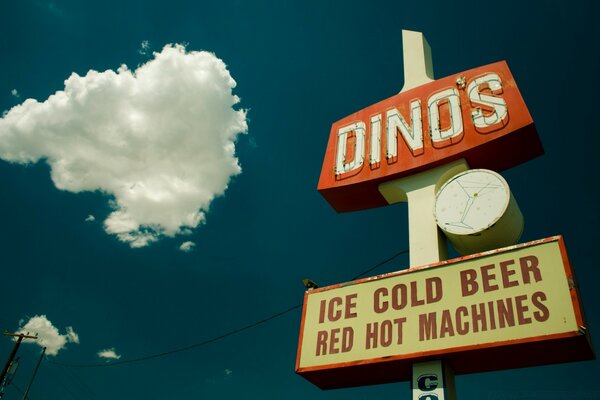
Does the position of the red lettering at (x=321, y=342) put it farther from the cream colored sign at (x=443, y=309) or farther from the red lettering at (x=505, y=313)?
the red lettering at (x=505, y=313)

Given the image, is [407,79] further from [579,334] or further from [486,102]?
[579,334]

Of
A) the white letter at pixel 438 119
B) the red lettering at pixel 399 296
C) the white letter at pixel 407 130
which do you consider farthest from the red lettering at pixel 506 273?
the white letter at pixel 407 130

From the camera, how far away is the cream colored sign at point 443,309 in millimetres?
7047

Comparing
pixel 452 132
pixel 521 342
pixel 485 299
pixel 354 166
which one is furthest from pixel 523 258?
→ pixel 354 166

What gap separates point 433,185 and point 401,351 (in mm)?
4086

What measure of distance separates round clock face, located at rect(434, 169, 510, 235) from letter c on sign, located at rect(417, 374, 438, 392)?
2720 mm

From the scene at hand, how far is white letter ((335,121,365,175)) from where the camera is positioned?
1191 cm

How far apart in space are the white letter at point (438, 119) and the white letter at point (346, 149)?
185 centimetres

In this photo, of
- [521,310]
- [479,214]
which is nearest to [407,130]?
[479,214]

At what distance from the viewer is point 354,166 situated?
38.8 feet

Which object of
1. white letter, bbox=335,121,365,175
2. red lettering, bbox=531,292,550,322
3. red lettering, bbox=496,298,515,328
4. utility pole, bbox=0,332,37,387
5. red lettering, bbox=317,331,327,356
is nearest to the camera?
red lettering, bbox=531,292,550,322

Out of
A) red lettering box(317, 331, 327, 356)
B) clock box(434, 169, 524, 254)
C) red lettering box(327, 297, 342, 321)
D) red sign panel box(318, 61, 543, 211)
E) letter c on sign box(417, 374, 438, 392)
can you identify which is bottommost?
letter c on sign box(417, 374, 438, 392)

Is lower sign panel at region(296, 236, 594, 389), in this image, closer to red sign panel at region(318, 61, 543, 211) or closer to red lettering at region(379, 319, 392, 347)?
red lettering at region(379, 319, 392, 347)

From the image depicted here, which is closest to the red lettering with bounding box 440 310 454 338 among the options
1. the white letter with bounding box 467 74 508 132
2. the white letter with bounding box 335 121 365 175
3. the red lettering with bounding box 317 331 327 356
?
the red lettering with bounding box 317 331 327 356
